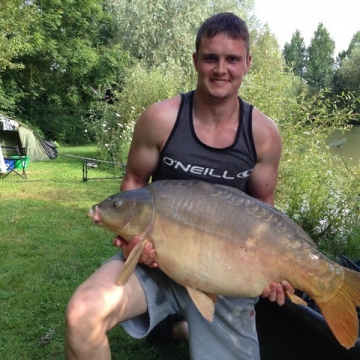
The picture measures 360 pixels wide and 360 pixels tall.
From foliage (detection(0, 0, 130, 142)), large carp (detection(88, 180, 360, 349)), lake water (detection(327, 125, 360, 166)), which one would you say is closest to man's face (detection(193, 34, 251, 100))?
large carp (detection(88, 180, 360, 349))

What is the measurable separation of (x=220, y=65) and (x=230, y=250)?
30.2 inches

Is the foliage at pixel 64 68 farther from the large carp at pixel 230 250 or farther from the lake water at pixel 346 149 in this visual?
the large carp at pixel 230 250

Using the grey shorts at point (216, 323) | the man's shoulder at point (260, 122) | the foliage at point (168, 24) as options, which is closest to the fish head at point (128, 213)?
the grey shorts at point (216, 323)

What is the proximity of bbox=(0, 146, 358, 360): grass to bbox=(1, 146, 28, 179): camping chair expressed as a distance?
1.74 metres

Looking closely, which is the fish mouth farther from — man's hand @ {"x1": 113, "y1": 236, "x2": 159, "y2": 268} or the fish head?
man's hand @ {"x1": 113, "y1": 236, "x2": 159, "y2": 268}

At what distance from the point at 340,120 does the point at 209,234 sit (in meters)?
3.92

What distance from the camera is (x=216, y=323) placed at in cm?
186

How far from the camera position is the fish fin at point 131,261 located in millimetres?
1550

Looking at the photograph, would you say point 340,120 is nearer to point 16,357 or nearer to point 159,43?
point 16,357

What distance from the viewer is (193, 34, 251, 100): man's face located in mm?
1798

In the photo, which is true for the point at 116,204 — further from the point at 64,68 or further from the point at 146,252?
the point at 64,68

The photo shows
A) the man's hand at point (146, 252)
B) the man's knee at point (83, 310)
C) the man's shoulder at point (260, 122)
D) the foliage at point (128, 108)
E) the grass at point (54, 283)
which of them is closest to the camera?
the man's knee at point (83, 310)

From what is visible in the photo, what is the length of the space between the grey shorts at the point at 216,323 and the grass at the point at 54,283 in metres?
0.32

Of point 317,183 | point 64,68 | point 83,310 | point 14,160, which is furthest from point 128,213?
point 64,68
